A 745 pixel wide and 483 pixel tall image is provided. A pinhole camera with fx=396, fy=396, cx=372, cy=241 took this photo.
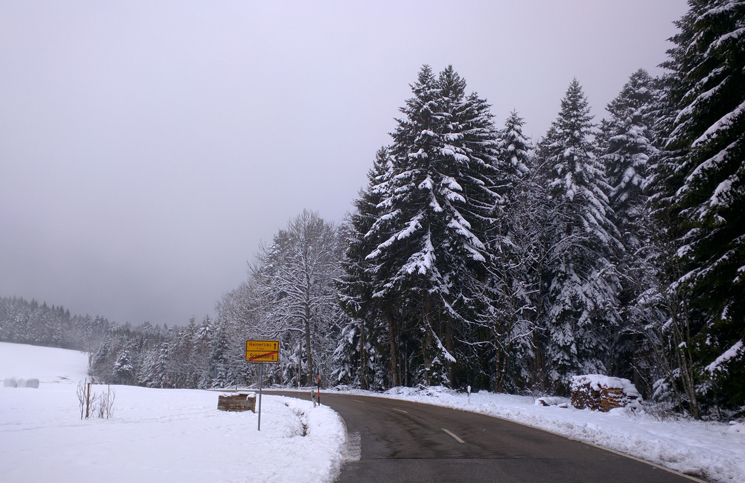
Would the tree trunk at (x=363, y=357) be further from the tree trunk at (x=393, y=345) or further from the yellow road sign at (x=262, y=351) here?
the yellow road sign at (x=262, y=351)

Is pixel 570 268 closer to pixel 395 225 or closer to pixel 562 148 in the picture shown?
pixel 562 148

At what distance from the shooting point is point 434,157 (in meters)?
24.2

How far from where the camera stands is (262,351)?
36.7 feet

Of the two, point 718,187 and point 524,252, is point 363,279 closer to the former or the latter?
point 524,252

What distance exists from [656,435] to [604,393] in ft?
17.8

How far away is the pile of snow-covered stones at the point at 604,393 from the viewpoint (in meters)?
14.0

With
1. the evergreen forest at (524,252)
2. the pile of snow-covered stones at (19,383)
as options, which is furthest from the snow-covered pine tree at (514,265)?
the pile of snow-covered stones at (19,383)

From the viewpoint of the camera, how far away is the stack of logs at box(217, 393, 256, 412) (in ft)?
52.2

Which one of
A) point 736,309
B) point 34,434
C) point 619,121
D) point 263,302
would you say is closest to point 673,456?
point 736,309

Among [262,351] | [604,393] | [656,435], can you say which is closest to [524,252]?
[604,393]

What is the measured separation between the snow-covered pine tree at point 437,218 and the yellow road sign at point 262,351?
1145 cm

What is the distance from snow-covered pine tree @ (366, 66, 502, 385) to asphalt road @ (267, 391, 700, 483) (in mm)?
11233

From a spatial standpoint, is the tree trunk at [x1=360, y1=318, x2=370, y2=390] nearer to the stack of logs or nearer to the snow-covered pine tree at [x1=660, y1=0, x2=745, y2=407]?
the stack of logs

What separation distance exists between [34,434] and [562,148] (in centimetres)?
2832
